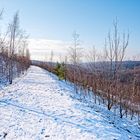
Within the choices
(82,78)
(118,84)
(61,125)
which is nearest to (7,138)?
(61,125)

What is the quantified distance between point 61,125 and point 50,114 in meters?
1.67

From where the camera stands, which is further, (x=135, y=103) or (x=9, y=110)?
(x=135, y=103)

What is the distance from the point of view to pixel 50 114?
10.1 m

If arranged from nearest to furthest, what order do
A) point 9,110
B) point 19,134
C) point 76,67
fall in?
1. point 19,134
2. point 9,110
3. point 76,67

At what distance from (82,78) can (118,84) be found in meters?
14.5

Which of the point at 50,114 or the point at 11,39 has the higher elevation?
the point at 11,39

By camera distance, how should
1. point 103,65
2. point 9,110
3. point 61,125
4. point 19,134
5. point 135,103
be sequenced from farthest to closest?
1. point 135,103
2. point 103,65
3. point 9,110
4. point 61,125
5. point 19,134

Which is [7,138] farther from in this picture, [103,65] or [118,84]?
[103,65]

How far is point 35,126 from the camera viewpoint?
8547mm

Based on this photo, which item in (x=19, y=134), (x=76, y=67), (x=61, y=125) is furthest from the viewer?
(x=76, y=67)

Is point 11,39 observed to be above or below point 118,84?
above

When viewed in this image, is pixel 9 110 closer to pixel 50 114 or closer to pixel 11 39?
pixel 50 114

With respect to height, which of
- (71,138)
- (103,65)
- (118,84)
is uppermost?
(103,65)

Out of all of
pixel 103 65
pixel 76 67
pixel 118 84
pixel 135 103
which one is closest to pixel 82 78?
pixel 76 67
